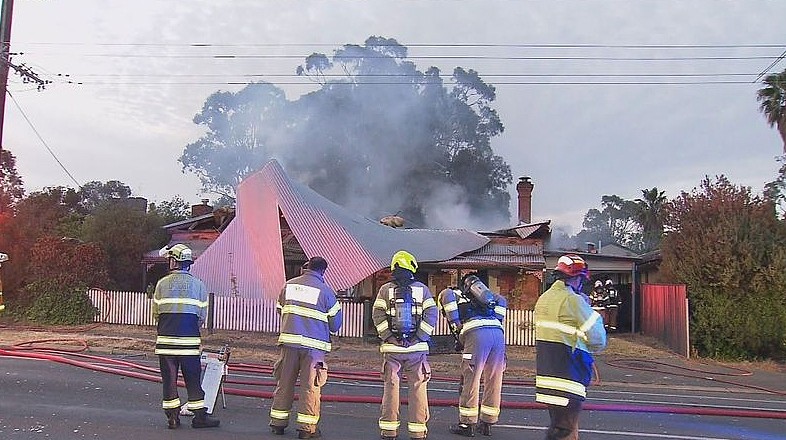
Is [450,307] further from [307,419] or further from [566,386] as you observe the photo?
[566,386]

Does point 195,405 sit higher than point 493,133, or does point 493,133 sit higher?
point 493,133

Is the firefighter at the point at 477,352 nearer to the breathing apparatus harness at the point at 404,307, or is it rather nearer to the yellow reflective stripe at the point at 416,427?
the breathing apparatus harness at the point at 404,307

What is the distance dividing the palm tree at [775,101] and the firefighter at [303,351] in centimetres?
2281

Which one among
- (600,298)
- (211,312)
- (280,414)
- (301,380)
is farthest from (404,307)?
(600,298)

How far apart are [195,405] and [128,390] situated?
269 centimetres

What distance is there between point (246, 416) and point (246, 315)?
11561 millimetres

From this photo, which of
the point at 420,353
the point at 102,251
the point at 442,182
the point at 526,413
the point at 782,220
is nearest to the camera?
the point at 420,353

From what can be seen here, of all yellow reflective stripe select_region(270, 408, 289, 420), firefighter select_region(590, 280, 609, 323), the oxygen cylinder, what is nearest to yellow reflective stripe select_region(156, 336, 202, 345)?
yellow reflective stripe select_region(270, 408, 289, 420)

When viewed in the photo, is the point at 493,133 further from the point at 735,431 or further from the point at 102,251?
the point at 735,431

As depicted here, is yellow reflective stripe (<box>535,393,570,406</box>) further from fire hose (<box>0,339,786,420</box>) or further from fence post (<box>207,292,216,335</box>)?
fence post (<box>207,292,216,335</box>)

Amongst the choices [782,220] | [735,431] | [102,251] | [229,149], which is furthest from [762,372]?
[229,149]

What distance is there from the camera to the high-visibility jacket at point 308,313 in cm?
688

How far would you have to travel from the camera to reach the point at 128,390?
30.6 feet

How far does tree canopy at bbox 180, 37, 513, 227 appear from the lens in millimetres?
46531
